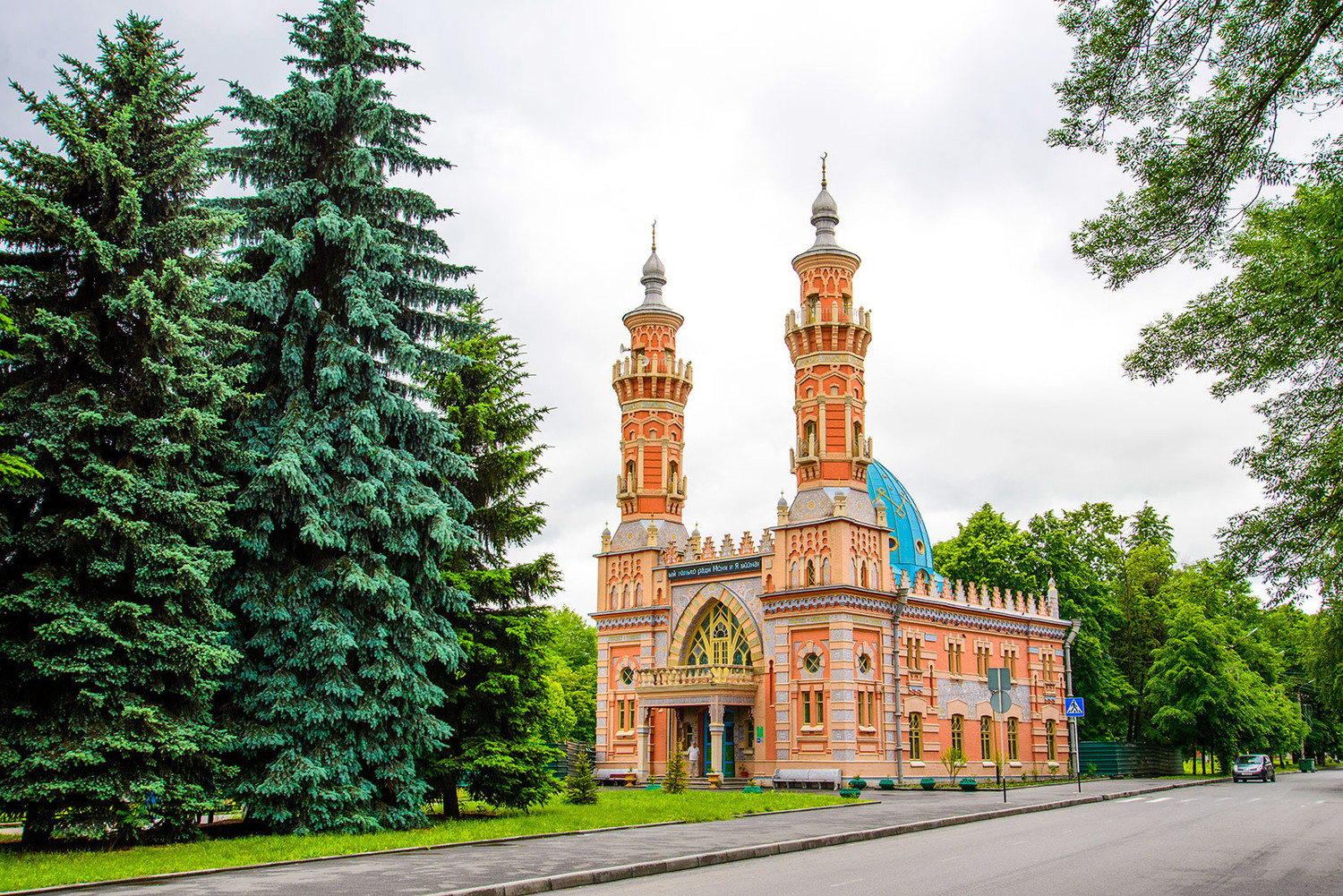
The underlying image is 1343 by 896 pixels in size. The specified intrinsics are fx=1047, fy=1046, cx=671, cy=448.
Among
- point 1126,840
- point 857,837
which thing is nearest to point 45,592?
point 857,837

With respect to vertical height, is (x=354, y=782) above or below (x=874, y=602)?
below

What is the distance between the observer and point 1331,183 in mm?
11625

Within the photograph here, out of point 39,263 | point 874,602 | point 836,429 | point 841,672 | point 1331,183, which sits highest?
point 836,429

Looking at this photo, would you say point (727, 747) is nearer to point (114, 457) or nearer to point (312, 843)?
point (312, 843)

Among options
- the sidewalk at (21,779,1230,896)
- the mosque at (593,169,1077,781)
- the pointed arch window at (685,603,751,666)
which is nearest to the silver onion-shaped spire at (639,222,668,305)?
the mosque at (593,169,1077,781)

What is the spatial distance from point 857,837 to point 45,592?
13735mm

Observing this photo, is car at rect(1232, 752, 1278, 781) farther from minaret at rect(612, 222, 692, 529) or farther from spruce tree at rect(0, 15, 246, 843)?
spruce tree at rect(0, 15, 246, 843)

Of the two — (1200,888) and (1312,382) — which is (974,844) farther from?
(1312,382)

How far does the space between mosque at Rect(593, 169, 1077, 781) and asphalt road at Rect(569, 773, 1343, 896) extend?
13882 mm

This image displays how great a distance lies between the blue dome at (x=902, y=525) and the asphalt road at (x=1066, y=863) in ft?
76.5

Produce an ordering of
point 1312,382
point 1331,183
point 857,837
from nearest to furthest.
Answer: point 1331,183 < point 1312,382 < point 857,837

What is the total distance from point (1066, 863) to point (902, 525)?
109 feet

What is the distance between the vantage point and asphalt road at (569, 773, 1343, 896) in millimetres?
12156

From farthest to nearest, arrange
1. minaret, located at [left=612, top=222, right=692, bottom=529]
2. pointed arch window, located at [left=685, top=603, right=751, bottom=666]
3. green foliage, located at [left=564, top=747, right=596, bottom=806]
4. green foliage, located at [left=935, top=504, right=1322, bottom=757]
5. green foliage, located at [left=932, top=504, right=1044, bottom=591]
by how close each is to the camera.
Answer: green foliage, located at [left=932, top=504, right=1044, bottom=591]
green foliage, located at [left=935, top=504, right=1322, bottom=757]
minaret, located at [left=612, top=222, right=692, bottom=529]
pointed arch window, located at [left=685, top=603, right=751, bottom=666]
green foliage, located at [left=564, top=747, right=596, bottom=806]
